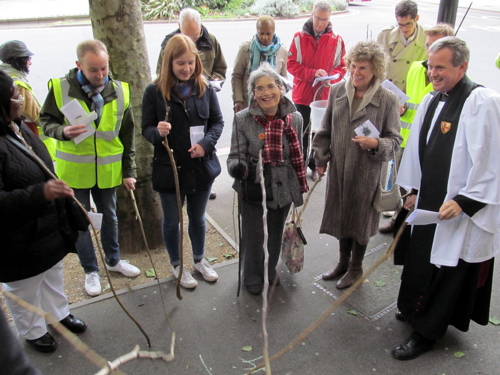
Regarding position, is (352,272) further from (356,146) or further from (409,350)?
(356,146)

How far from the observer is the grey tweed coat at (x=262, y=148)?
10.8 feet

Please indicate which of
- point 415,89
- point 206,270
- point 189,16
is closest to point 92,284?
point 206,270

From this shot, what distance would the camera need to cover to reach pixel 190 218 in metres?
3.79

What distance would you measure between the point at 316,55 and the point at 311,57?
0.07 m

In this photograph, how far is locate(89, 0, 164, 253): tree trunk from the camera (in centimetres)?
373

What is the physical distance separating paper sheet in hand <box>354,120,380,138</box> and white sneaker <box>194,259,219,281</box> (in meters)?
1.73

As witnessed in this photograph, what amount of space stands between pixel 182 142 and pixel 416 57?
285cm

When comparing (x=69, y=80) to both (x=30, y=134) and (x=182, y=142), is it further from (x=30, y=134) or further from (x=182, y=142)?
(x=182, y=142)

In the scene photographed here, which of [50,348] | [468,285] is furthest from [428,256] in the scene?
[50,348]

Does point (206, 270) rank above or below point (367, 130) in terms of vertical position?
below

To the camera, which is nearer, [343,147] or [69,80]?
[69,80]

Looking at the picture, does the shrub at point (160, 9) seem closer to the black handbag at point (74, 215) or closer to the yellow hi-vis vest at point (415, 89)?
the yellow hi-vis vest at point (415, 89)

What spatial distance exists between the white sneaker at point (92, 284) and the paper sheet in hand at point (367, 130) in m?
2.44

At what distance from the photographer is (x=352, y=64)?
10.7 ft
